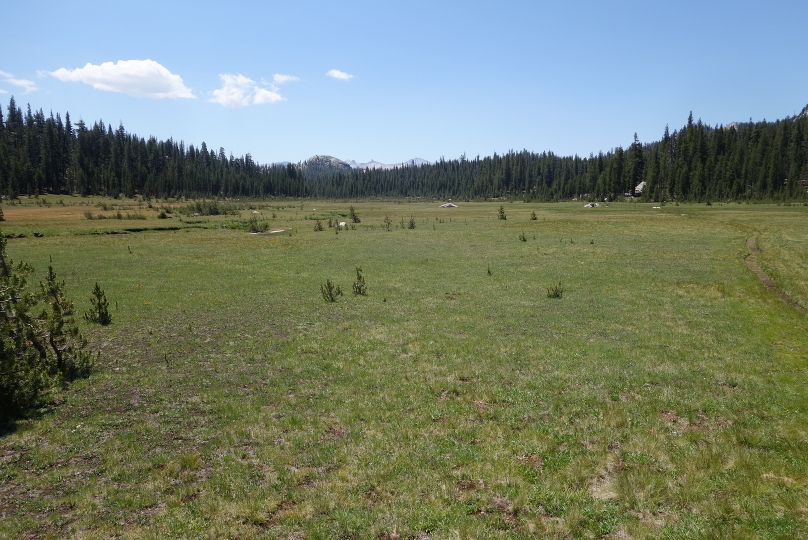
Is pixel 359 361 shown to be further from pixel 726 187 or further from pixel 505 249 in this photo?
pixel 726 187

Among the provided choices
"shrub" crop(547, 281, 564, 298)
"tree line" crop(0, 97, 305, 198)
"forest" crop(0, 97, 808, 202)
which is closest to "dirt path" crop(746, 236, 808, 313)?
"shrub" crop(547, 281, 564, 298)

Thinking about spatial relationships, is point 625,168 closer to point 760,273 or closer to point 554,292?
point 760,273

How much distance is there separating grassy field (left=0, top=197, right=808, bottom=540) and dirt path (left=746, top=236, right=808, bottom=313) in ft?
2.30

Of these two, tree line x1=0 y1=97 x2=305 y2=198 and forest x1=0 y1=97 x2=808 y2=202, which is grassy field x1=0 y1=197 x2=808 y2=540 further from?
tree line x1=0 y1=97 x2=305 y2=198

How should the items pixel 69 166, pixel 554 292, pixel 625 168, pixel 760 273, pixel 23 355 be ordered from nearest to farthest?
pixel 23 355
pixel 554 292
pixel 760 273
pixel 625 168
pixel 69 166

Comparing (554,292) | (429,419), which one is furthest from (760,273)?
(429,419)

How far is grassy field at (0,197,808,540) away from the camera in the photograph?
26.9ft

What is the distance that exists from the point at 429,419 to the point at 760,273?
31.8m

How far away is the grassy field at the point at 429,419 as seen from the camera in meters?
8.21

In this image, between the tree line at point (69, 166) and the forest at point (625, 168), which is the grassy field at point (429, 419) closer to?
the forest at point (625, 168)

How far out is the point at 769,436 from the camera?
1060cm

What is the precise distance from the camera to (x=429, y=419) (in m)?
12.1

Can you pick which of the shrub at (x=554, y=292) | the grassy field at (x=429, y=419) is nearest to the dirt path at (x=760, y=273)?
the grassy field at (x=429, y=419)

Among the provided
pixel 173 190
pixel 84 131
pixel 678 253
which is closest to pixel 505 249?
pixel 678 253
